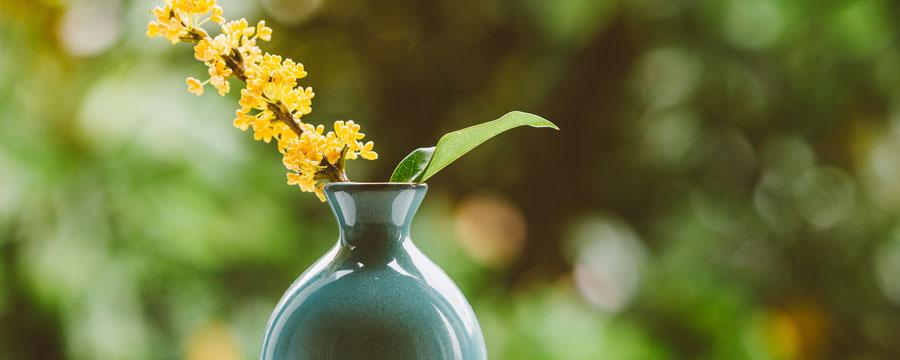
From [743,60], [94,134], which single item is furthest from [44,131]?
[743,60]

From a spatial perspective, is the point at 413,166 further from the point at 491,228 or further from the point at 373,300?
the point at 491,228

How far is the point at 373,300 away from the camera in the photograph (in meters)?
0.54

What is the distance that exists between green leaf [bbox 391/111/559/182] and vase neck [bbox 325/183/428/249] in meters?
0.02

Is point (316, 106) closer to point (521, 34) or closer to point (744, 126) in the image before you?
point (521, 34)

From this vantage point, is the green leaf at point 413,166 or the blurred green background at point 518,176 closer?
the green leaf at point 413,166

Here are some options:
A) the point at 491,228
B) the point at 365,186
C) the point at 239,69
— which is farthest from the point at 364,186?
A: the point at 491,228

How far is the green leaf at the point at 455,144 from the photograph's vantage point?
548 mm

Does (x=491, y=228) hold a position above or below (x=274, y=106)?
below

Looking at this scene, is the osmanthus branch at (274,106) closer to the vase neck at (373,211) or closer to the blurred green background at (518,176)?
the vase neck at (373,211)

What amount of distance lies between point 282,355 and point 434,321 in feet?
0.31

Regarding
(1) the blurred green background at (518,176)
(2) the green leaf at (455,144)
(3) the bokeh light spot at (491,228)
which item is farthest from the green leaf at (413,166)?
(3) the bokeh light spot at (491,228)

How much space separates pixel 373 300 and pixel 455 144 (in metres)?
0.11

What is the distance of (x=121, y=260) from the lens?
1.62 meters

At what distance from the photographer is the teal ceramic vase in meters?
0.52
